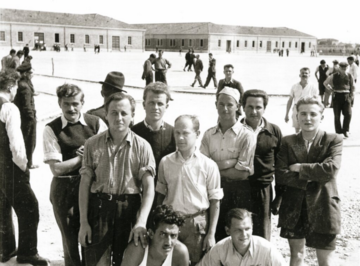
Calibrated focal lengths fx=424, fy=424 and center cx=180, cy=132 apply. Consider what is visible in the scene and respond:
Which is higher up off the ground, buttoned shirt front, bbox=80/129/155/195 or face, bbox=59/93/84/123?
face, bbox=59/93/84/123

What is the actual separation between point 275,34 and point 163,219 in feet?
288

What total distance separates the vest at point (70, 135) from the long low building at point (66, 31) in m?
60.1

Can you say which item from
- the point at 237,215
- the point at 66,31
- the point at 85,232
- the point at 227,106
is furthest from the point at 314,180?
the point at 66,31

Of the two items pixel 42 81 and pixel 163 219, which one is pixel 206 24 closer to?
pixel 42 81

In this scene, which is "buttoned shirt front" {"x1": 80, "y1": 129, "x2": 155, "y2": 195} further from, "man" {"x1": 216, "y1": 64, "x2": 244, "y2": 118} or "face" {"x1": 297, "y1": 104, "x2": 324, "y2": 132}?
"man" {"x1": 216, "y1": 64, "x2": 244, "y2": 118}

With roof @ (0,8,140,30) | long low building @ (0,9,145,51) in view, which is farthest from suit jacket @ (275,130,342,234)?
roof @ (0,8,140,30)

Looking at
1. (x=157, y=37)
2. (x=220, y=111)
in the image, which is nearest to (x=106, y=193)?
(x=220, y=111)

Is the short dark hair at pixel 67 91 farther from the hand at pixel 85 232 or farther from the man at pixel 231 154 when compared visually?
the man at pixel 231 154

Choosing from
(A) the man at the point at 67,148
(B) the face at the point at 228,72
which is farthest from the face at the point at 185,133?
(B) the face at the point at 228,72

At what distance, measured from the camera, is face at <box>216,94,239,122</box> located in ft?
11.8

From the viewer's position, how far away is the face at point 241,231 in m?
3.13

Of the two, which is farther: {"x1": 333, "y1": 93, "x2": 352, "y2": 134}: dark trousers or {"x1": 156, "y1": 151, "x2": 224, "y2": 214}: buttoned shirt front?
{"x1": 333, "y1": 93, "x2": 352, "y2": 134}: dark trousers

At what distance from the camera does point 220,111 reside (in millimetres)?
3668

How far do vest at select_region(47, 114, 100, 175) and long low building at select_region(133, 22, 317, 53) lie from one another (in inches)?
2849
